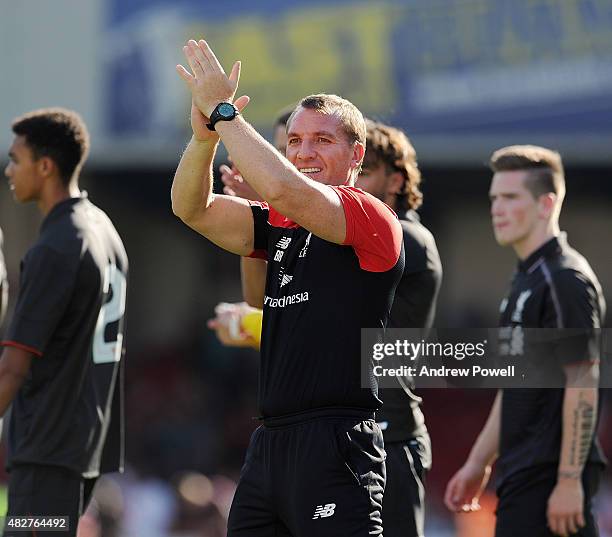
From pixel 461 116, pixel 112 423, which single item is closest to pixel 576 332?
pixel 112 423

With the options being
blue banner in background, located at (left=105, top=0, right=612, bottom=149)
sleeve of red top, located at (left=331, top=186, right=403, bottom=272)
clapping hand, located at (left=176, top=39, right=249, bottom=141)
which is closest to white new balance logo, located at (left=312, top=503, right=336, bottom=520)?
sleeve of red top, located at (left=331, top=186, right=403, bottom=272)

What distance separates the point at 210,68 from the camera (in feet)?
12.8

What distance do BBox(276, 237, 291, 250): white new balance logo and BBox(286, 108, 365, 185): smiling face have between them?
0.23 m

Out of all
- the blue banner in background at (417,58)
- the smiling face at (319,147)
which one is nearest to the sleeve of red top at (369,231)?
the smiling face at (319,147)

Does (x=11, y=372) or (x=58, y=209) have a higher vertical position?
(x=58, y=209)

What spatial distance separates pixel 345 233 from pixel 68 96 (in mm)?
12863

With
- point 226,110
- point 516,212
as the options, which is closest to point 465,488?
point 516,212

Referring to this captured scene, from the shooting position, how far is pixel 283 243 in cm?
420

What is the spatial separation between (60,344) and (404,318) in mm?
1449

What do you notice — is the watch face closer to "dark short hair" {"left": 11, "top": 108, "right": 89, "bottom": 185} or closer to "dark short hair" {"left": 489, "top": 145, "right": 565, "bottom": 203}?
"dark short hair" {"left": 11, "top": 108, "right": 89, "bottom": 185}

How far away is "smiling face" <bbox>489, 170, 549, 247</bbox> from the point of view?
18.8 feet

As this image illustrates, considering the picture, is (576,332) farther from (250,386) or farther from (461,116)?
(250,386)

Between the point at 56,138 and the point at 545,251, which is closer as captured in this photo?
the point at 56,138

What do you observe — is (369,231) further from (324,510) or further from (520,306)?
(520,306)
